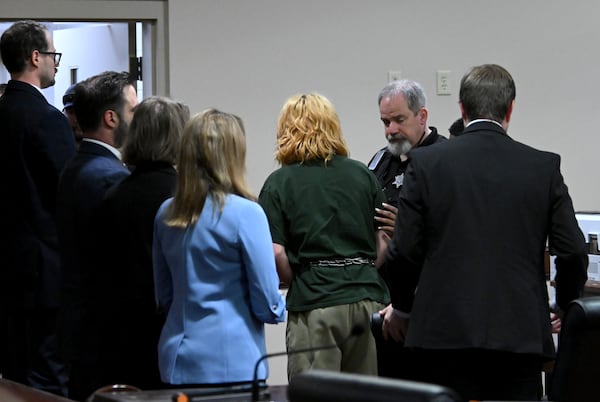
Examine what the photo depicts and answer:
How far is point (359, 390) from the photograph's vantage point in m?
1.25

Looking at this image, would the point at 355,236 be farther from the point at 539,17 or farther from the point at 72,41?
the point at 72,41

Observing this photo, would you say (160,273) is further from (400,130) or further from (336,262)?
(400,130)

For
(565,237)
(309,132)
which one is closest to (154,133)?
(309,132)

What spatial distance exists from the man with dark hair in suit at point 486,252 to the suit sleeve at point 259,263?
1.56ft

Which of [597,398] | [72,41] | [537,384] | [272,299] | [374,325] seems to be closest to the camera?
[597,398]

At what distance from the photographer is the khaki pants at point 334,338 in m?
3.57

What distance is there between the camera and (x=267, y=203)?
358 cm

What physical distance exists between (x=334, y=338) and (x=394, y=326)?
315 mm

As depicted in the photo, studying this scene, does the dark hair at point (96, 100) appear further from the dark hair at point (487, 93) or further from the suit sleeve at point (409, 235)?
the dark hair at point (487, 93)

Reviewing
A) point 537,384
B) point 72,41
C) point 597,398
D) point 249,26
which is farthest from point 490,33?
point 597,398

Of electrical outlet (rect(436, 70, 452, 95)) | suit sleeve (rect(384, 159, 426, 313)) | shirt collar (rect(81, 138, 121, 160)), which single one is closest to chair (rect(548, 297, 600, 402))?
suit sleeve (rect(384, 159, 426, 313))

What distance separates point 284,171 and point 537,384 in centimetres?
106

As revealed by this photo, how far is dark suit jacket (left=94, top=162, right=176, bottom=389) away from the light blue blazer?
246 millimetres

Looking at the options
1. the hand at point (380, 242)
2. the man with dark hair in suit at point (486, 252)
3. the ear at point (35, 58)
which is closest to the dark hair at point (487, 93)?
the man with dark hair in suit at point (486, 252)
